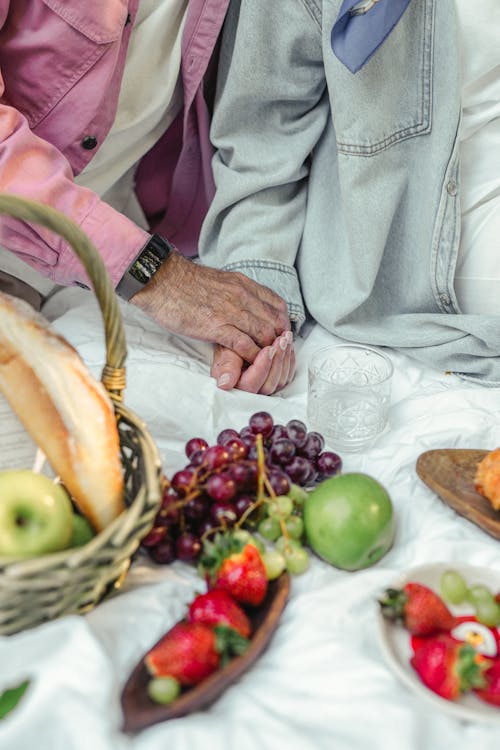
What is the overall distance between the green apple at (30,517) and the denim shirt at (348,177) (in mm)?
672

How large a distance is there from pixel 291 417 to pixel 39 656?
546 millimetres

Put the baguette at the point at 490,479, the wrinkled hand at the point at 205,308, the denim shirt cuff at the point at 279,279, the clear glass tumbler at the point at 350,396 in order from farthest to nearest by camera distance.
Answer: the denim shirt cuff at the point at 279,279, the wrinkled hand at the point at 205,308, the clear glass tumbler at the point at 350,396, the baguette at the point at 490,479

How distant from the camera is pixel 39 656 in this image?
680mm

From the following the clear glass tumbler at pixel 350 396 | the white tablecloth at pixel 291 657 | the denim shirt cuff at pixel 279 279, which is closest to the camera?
the white tablecloth at pixel 291 657

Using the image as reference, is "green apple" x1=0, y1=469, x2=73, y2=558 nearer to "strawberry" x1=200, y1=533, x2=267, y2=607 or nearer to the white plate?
"strawberry" x1=200, y1=533, x2=267, y2=607

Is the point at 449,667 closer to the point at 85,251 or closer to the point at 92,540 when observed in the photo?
the point at 92,540

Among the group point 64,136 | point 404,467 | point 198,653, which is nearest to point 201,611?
point 198,653

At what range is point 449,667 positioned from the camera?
2.19ft

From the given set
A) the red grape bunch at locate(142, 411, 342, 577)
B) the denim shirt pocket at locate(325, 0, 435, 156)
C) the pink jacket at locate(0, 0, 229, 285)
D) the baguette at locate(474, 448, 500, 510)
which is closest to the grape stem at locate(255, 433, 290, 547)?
the red grape bunch at locate(142, 411, 342, 577)

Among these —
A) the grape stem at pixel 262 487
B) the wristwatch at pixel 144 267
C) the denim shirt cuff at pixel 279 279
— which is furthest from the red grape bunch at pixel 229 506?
the denim shirt cuff at pixel 279 279

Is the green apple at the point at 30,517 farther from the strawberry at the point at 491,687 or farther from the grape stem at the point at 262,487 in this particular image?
the strawberry at the point at 491,687

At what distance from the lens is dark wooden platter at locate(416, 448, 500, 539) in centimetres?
89

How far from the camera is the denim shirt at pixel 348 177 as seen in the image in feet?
4.05

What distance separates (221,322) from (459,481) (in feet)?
1.42
